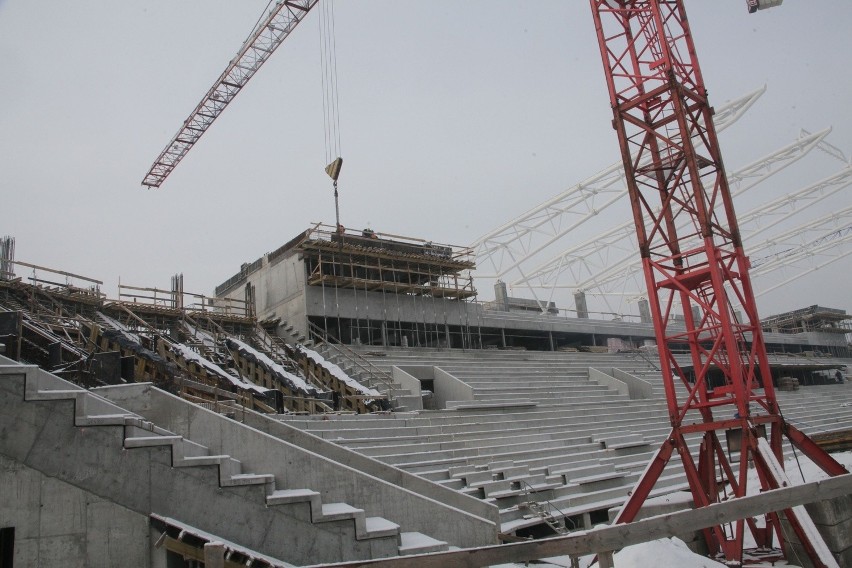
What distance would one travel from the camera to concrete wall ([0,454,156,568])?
6.73 m

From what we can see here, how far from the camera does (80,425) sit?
23.8ft

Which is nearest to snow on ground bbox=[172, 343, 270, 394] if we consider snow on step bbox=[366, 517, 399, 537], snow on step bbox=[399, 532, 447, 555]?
snow on step bbox=[399, 532, 447, 555]

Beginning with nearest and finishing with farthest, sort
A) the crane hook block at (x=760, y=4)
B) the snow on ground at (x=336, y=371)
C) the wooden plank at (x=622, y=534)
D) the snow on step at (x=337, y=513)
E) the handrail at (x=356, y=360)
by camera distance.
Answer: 1. the wooden plank at (x=622, y=534)
2. the snow on step at (x=337, y=513)
3. the snow on ground at (x=336, y=371)
4. the handrail at (x=356, y=360)
5. the crane hook block at (x=760, y=4)

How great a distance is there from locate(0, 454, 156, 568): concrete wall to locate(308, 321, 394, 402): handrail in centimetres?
1289

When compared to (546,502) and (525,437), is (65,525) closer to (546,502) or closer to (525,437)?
(546,502)

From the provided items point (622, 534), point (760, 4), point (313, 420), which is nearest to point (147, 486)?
point (622, 534)

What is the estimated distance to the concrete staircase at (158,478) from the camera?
23.4 ft

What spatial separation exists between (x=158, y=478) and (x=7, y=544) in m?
1.56

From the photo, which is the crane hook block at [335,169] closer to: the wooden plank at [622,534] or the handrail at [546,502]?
the handrail at [546,502]

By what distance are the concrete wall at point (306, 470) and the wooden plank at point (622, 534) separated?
5.66 metres

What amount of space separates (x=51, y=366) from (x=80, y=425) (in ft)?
28.5

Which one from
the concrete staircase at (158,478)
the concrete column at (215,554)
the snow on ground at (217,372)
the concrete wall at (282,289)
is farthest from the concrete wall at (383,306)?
the concrete column at (215,554)

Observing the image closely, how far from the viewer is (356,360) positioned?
24984mm

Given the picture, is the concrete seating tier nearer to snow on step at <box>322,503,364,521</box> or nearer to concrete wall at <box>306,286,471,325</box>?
concrete wall at <box>306,286,471,325</box>
